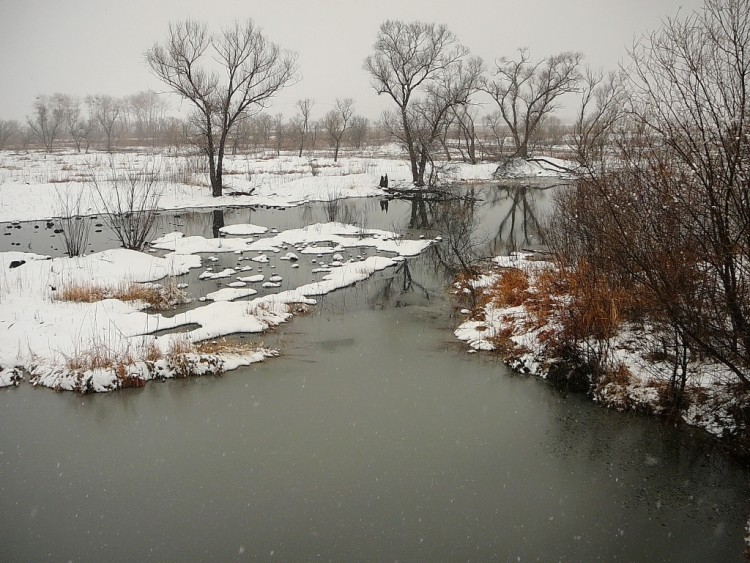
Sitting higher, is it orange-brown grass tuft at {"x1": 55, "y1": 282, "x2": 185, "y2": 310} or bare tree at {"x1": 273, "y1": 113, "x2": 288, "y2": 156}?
bare tree at {"x1": 273, "y1": 113, "x2": 288, "y2": 156}

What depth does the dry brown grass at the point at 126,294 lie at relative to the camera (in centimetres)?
1084

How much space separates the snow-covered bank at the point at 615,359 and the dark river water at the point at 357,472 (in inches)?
12.0

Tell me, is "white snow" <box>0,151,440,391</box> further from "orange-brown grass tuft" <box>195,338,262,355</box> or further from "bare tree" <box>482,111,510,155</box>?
"bare tree" <box>482,111,510,155</box>

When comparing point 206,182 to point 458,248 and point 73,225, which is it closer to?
point 73,225

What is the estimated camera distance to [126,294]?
11273 mm

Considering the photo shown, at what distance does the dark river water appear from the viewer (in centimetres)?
500

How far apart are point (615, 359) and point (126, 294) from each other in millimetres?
9763

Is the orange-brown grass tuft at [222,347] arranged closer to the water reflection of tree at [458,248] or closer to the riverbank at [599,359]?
the riverbank at [599,359]

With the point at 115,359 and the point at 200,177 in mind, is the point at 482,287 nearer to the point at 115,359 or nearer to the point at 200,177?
the point at 115,359

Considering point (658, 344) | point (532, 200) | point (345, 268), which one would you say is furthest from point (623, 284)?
point (532, 200)

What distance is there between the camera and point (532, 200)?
86.9 ft

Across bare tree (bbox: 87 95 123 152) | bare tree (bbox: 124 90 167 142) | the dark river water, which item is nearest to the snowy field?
the dark river water

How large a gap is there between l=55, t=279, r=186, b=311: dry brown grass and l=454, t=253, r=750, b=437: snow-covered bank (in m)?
6.16

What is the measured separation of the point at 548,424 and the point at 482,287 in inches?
215
